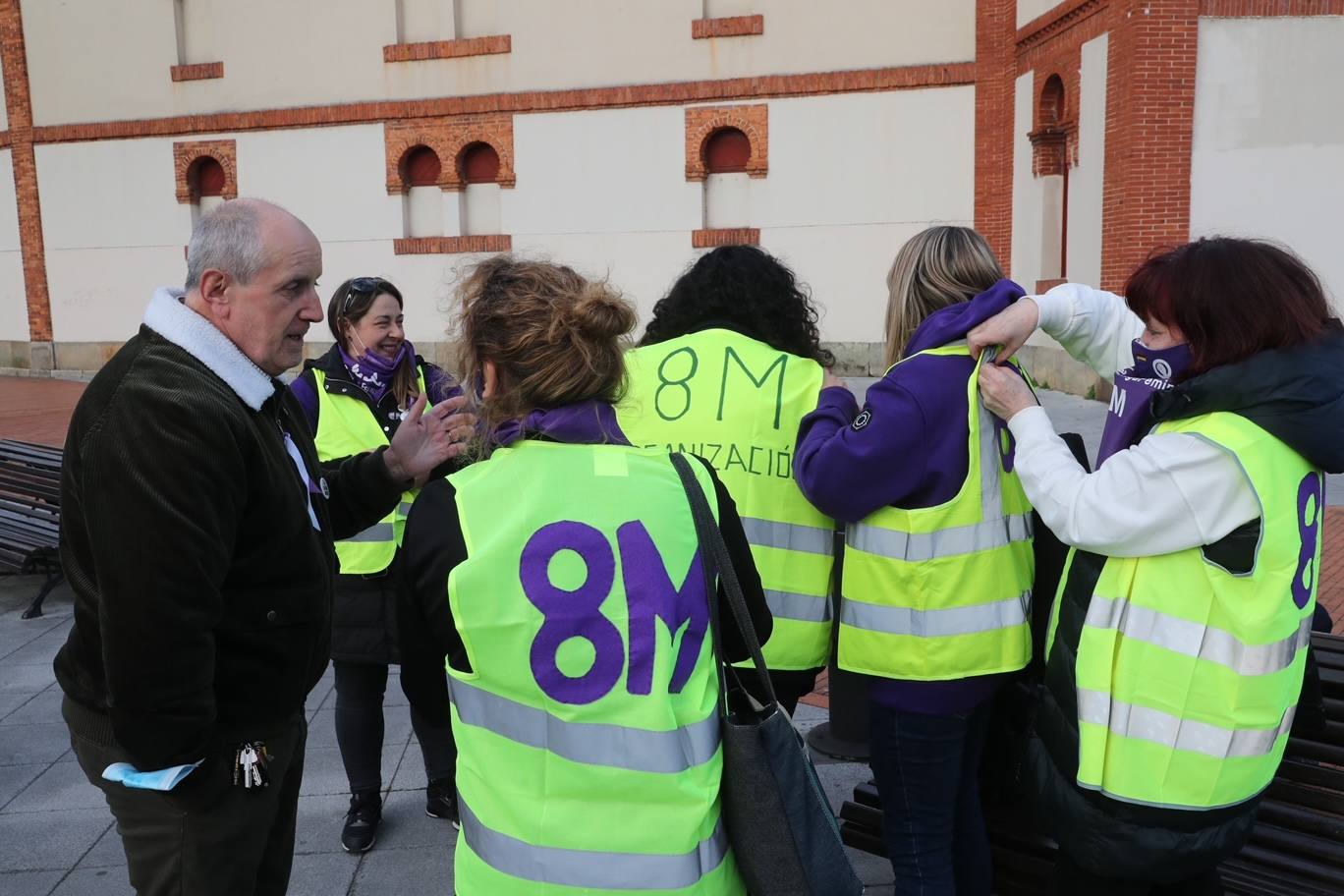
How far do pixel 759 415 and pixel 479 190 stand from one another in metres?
17.1

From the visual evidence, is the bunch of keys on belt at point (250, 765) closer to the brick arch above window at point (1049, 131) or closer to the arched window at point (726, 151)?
the brick arch above window at point (1049, 131)

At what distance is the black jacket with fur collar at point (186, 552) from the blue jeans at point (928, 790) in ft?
4.37

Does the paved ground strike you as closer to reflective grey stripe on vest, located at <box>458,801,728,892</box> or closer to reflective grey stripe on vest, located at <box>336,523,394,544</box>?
reflective grey stripe on vest, located at <box>336,523,394,544</box>

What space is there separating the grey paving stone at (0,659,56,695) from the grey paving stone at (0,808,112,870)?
1.44 metres

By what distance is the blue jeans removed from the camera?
260 cm

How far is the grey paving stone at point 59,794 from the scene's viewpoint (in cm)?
408

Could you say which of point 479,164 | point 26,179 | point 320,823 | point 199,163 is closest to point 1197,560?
point 320,823

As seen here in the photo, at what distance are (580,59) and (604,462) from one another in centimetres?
1727

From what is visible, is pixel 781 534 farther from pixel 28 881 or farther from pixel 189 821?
pixel 28 881

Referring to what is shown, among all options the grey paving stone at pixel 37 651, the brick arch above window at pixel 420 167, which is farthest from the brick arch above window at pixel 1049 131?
the grey paving stone at pixel 37 651

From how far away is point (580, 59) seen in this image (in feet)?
58.6

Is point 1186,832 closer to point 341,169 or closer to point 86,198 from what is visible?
point 341,169

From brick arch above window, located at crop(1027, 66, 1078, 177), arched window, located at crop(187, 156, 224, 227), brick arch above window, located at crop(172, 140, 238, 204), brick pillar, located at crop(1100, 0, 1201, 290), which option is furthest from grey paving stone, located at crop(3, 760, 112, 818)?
arched window, located at crop(187, 156, 224, 227)

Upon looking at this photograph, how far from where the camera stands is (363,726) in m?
3.79
